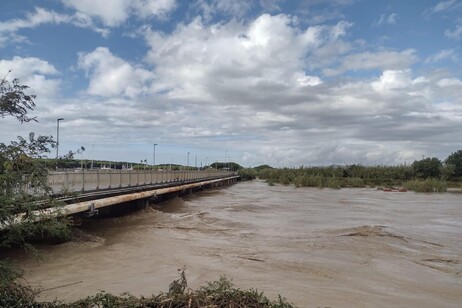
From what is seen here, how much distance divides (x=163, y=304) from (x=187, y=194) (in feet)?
126

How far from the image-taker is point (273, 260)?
12.6 m

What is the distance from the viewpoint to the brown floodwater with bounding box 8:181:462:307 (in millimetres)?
9297

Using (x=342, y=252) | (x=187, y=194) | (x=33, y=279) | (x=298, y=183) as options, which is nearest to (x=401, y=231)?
(x=342, y=252)

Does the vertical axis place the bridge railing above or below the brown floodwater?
above

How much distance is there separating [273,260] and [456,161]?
275 ft

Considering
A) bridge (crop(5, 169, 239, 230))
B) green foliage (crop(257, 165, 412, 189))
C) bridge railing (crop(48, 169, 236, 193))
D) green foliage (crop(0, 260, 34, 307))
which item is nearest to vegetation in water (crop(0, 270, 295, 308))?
green foliage (crop(0, 260, 34, 307))

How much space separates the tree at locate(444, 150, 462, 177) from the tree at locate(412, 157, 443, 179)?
12.1ft

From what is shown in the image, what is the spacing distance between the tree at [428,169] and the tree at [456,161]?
145 inches

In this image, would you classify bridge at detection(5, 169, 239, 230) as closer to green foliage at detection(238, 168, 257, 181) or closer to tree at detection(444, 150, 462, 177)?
tree at detection(444, 150, 462, 177)

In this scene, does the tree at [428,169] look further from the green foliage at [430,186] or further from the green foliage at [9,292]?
the green foliage at [9,292]

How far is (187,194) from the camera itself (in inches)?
1713

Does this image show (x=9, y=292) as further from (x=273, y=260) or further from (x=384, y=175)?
(x=384, y=175)

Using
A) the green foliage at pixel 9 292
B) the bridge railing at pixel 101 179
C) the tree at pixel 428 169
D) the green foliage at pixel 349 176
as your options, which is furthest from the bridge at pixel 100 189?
the tree at pixel 428 169

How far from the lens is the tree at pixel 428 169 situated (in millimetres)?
77562
